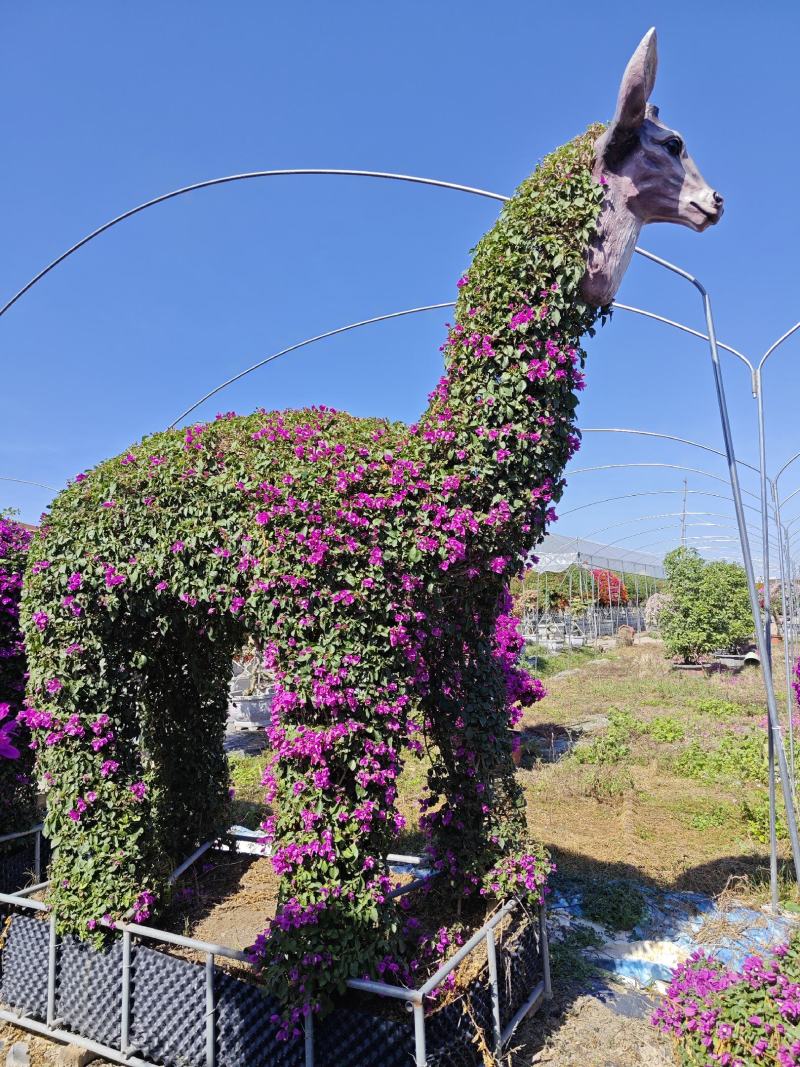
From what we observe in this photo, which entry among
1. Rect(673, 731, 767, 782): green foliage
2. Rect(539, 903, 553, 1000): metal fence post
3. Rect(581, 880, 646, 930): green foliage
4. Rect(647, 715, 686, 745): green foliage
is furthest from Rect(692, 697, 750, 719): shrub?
Rect(539, 903, 553, 1000): metal fence post

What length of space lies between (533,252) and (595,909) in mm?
5149

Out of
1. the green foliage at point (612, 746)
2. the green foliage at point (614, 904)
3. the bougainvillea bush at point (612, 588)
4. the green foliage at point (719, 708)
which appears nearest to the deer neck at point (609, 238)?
the green foliage at point (614, 904)

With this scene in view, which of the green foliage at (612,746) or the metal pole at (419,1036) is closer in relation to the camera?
the metal pole at (419,1036)

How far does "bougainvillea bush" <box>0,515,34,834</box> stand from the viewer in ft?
18.6

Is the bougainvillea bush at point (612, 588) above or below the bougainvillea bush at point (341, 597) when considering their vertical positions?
above

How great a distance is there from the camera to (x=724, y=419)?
4523mm

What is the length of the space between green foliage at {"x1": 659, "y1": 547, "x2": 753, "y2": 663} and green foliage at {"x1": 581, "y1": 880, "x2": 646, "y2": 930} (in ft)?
52.6

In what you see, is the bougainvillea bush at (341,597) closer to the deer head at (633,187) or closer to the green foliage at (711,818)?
the deer head at (633,187)

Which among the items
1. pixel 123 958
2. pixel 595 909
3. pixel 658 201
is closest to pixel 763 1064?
pixel 595 909

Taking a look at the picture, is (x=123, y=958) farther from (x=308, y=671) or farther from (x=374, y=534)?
(x=374, y=534)

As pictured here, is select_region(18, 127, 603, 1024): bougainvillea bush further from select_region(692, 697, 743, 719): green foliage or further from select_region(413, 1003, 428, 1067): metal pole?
select_region(692, 697, 743, 719): green foliage

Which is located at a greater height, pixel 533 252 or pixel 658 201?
pixel 658 201

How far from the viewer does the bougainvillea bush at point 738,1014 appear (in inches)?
127

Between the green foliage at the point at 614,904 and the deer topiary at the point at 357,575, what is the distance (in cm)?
174
